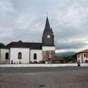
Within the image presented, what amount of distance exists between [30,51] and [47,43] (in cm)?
927

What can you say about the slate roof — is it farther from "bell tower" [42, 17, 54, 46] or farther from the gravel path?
the gravel path

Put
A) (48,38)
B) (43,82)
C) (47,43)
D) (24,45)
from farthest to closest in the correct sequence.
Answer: (24,45) → (47,43) → (48,38) → (43,82)

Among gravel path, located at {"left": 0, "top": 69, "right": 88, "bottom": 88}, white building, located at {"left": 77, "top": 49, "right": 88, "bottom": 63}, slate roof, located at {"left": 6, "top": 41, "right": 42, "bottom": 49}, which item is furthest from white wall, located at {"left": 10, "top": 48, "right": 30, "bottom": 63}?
gravel path, located at {"left": 0, "top": 69, "right": 88, "bottom": 88}

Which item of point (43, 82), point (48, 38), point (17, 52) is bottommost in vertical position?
point (43, 82)

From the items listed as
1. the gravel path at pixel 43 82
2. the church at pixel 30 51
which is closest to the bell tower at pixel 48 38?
the church at pixel 30 51

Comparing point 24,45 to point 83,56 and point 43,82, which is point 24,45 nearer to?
point 83,56

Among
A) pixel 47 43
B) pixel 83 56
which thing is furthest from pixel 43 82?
pixel 47 43

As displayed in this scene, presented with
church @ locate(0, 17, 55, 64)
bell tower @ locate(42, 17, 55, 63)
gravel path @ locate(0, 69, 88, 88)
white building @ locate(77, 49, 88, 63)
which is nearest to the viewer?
gravel path @ locate(0, 69, 88, 88)

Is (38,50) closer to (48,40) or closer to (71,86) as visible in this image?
(48,40)

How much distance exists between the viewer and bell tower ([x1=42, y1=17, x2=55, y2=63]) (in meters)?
119

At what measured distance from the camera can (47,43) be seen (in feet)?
401

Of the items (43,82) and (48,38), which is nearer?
(43,82)

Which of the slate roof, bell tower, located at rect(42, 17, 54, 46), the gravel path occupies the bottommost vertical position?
the gravel path

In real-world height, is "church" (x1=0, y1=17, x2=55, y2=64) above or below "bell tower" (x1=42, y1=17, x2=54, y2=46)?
below
